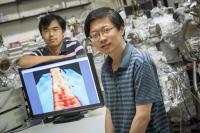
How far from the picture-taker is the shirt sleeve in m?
1.23

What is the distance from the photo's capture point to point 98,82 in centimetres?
199

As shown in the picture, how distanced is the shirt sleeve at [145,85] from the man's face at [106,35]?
132 mm

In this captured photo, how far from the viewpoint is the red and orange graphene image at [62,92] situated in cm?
207

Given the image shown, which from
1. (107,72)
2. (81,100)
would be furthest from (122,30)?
(81,100)

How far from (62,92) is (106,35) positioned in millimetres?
913

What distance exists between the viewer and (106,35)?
4.13 feet

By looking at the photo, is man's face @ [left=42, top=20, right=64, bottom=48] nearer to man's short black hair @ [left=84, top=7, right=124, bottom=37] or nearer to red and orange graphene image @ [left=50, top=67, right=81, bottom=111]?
red and orange graphene image @ [left=50, top=67, right=81, bottom=111]

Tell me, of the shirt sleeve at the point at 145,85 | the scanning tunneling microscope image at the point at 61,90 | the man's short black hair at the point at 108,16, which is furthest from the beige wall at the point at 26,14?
the shirt sleeve at the point at 145,85

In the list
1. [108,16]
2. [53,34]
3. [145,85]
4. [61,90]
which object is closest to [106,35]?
[108,16]

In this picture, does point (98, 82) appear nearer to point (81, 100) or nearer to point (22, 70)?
point (81, 100)

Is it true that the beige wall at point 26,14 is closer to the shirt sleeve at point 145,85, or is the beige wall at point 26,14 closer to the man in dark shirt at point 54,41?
the man in dark shirt at point 54,41

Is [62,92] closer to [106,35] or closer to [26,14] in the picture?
[106,35]

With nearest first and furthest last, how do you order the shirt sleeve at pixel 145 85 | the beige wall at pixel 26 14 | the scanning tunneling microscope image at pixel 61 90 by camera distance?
the shirt sleeve at pixel 145 85 < the scanning tunneling microscope image at pixel 61 90 < the beige wall at pixel 26 14

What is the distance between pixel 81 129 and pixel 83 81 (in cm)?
31
